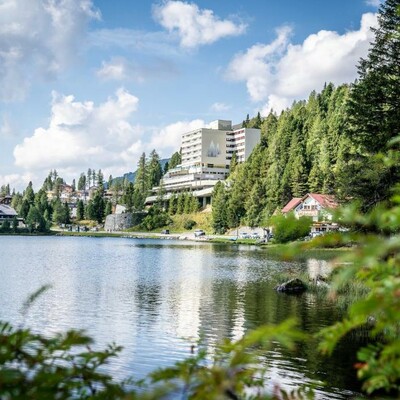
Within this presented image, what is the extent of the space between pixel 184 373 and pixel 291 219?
3.27ft

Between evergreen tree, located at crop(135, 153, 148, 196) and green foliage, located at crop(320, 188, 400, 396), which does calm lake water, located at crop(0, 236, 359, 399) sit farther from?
evergreen tree, located at crop(135, 153, 148, 196)

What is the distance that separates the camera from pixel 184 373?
2.78 m

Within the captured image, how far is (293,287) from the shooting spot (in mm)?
32250

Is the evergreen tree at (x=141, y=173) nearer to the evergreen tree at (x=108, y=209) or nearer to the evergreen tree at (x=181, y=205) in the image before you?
the evergreen tree at (x=108, y=209)

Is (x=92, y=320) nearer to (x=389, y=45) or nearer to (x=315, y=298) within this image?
(x=315, y=298)

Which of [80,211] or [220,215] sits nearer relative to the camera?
[220,215]

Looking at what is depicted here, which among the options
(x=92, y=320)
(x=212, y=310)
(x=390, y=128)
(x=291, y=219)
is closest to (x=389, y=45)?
(x=390, y=128)

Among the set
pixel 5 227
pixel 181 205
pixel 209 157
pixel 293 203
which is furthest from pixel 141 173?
pixel 293 203

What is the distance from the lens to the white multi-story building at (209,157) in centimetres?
17643

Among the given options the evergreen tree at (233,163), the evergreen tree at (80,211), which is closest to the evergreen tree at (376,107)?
the evergreen tree at (233,163)

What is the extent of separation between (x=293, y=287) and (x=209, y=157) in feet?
527

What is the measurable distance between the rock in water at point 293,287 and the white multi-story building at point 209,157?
139217 millimetres

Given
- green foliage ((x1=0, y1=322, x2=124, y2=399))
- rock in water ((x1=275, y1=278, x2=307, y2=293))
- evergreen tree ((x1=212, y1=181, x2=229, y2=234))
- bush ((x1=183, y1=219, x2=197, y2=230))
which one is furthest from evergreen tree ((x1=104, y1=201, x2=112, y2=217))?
green foliage ((x1=0, y1=322, x2=124, y2=399))

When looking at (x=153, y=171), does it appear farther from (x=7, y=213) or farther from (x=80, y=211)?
(x=7, y=213)
